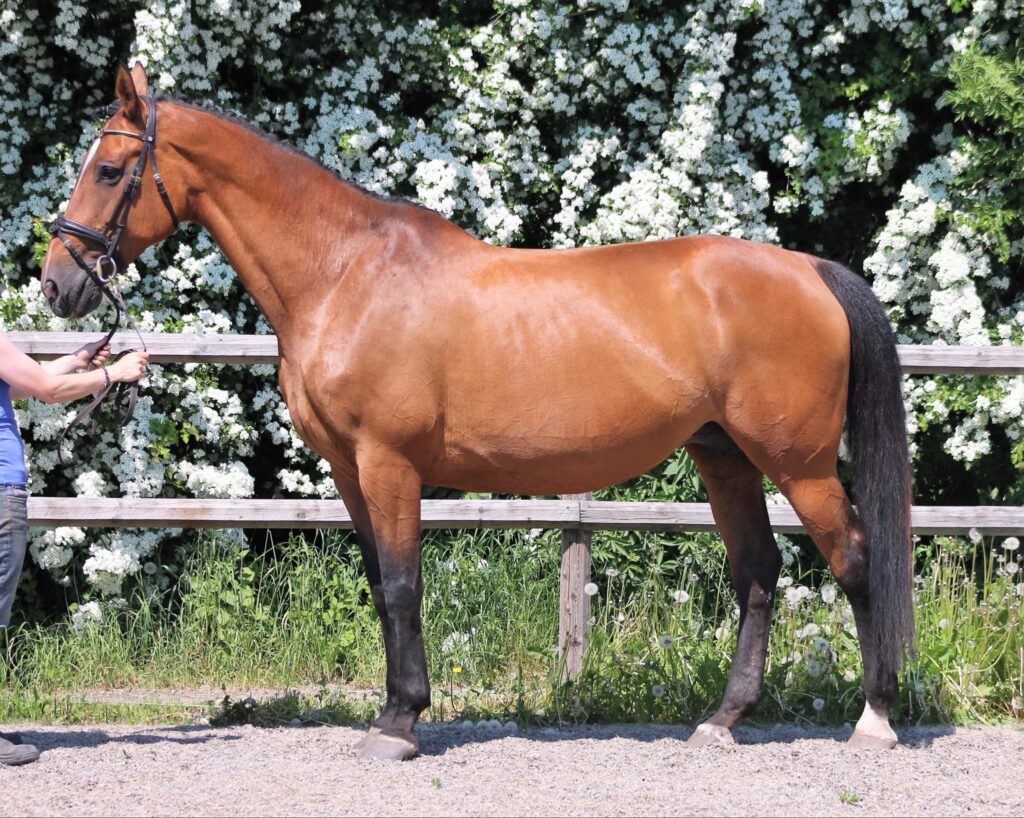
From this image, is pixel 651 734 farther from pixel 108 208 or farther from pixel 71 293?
pixel 108 208

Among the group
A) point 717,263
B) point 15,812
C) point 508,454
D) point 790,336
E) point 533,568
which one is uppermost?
point 717,263

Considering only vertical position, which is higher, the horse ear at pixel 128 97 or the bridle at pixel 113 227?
the horse ear at pixel 128 97

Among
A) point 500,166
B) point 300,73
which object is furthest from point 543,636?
point 300,73

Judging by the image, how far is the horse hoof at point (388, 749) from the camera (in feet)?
14.5

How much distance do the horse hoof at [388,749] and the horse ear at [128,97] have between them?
2464 mm

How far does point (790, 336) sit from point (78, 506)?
10.5ft

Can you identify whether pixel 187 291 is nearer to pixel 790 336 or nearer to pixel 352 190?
pixel 352 190

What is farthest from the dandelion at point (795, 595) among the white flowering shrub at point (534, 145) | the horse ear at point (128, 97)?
the horse ear at point (128, 97)

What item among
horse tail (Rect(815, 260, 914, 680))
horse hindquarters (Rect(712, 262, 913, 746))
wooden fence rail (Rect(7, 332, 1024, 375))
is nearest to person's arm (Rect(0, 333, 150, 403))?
wooden fence rail (Rect(7, 332, 1024, 375))

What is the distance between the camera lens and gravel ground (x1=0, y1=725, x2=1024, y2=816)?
3850 millimetres

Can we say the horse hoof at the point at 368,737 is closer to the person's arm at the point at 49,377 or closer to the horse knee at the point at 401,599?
the horse knee at the point at 401,599

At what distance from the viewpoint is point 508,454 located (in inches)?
177

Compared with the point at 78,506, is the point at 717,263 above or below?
above

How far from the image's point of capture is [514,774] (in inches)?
167
